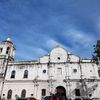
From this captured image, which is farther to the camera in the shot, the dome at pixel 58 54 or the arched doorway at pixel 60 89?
the dome at pixel 58 54

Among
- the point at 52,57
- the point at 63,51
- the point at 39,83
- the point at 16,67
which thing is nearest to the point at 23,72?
the point at 16,67

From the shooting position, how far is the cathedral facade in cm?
3008

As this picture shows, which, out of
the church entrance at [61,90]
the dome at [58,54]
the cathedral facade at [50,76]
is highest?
the dome at [58,54]

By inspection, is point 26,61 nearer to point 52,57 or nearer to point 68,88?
point 52,57

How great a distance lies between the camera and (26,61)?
34281 millimetres

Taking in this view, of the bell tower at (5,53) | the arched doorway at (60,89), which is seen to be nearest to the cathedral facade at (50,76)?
the bell tower at (5,53)

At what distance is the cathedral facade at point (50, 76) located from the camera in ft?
98.7

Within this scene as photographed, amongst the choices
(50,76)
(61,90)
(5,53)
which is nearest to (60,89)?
(61,90)

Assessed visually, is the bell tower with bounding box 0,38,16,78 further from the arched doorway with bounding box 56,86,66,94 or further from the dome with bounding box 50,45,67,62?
the arched doorway with bounding box 56,86,66,94

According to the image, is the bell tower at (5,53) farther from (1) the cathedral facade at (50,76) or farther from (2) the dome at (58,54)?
(2) the dome at (58,54)

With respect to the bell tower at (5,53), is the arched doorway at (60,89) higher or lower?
lower

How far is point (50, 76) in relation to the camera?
31.6 metres

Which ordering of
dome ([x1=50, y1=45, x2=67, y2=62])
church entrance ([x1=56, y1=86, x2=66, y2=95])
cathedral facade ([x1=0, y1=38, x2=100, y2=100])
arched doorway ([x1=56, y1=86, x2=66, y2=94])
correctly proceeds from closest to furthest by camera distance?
cathedral facade ([x1=0, y1=38, x2=100, y2=100]) → church entrance ([x1=56, y1=86, x2=66, y2=95]) → arched doorway ([x1=56, y1=86, x2=66, y2=94]) → dome ([x1=50, y1=45, x2=67, y2=62])

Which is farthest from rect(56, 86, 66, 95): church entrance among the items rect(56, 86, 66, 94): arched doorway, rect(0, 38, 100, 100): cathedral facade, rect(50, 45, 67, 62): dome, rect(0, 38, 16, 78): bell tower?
rect(0, 38, 16, 78): bell tower
